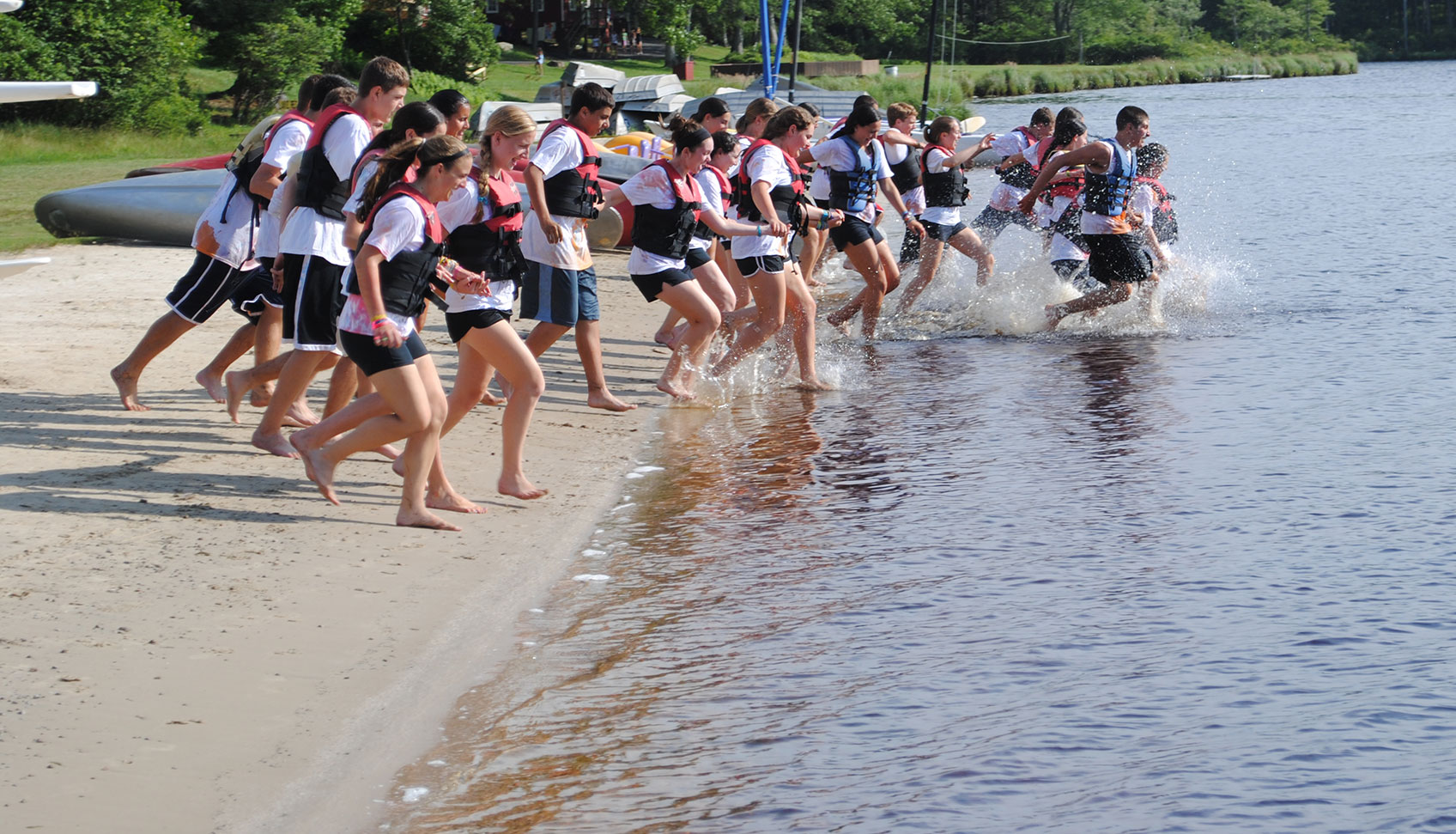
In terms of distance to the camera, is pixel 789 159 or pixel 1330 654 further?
pixel 789 159

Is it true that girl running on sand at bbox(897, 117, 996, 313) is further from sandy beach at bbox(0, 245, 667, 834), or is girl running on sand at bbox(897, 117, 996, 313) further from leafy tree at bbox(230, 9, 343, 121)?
leafy tree at bbox(230, 9, 343, 121)

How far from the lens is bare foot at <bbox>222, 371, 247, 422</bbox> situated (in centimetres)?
776

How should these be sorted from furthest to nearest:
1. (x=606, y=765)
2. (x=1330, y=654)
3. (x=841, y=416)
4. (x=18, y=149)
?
(x=18, y=149) → (x=841, y=416) → (x=1330, y=654) → (x=606, y=765)

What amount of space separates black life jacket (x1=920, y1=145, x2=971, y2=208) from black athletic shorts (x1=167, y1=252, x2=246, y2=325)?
620 centimetres

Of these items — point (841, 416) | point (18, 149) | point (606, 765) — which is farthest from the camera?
point (18, 149)

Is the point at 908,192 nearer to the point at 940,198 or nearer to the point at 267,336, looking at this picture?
the point at 940,198

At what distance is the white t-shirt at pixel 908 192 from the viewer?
12.2 m

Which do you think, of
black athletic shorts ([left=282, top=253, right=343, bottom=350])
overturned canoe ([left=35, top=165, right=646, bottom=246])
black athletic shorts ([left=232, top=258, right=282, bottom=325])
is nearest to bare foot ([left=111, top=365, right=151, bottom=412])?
black athletic shorts ([left=232, top=258, right=282, bottom=325])

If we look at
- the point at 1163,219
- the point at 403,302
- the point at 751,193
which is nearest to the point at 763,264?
the point at 751,193

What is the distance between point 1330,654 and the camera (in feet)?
17.0

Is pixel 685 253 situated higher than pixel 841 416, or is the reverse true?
pixel 685 253

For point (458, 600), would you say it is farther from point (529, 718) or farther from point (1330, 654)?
point (1330, 654)

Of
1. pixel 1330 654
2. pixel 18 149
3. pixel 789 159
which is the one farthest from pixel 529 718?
pixel 18 149

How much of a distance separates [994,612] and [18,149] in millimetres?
24428
